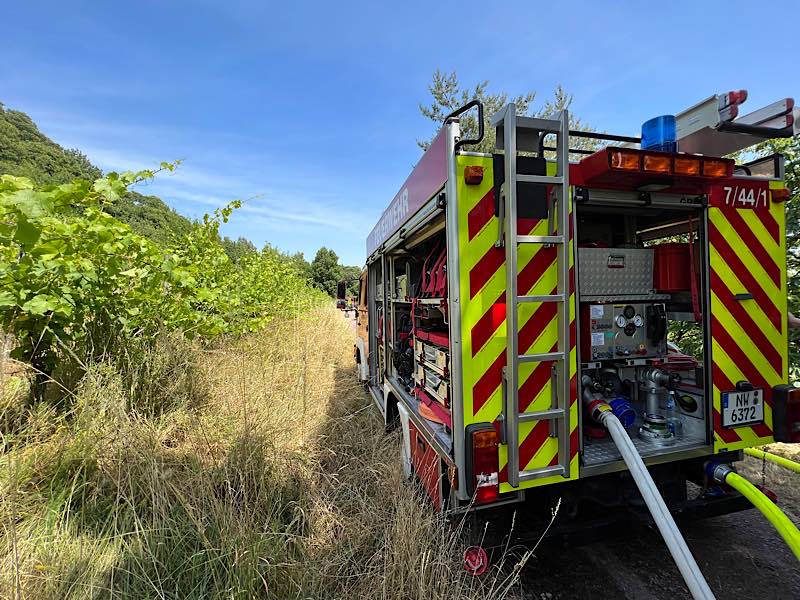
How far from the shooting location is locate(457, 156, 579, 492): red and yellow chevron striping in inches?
77.9

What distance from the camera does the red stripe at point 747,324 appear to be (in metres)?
2.35

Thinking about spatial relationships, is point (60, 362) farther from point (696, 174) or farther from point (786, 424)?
point (786, 424)

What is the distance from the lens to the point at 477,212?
2.00m

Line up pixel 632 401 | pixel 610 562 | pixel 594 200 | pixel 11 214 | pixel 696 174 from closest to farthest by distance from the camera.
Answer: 1. pixel 696 174
2. pixel 594 200
3. pixel 11 214
4. pixel 610 562
5. pixel 632 401

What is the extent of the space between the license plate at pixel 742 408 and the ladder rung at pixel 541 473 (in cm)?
118

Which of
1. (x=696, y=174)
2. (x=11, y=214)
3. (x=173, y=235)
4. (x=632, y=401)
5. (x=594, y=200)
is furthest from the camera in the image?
(x=173, y=235)

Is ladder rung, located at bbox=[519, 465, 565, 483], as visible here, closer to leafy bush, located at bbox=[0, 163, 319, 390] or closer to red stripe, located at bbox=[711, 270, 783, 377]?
red stripe, located at bbox=[711, 270, 783, 377]

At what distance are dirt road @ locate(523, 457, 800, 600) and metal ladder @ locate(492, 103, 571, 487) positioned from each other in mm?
840

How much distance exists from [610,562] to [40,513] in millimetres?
3439

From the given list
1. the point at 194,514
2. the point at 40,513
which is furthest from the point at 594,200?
the point at 40,513

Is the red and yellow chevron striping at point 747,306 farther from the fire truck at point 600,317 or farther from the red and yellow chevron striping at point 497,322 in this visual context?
the red and yellow chevron striping at point 497,322

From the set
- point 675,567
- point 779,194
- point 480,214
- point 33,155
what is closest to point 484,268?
point 480,214

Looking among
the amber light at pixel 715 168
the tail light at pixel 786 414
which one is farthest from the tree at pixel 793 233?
the amber light at pixel 715 168

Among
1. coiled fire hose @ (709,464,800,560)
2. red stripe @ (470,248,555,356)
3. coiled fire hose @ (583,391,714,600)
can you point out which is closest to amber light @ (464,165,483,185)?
red stripe @ (470,248,555,356)
